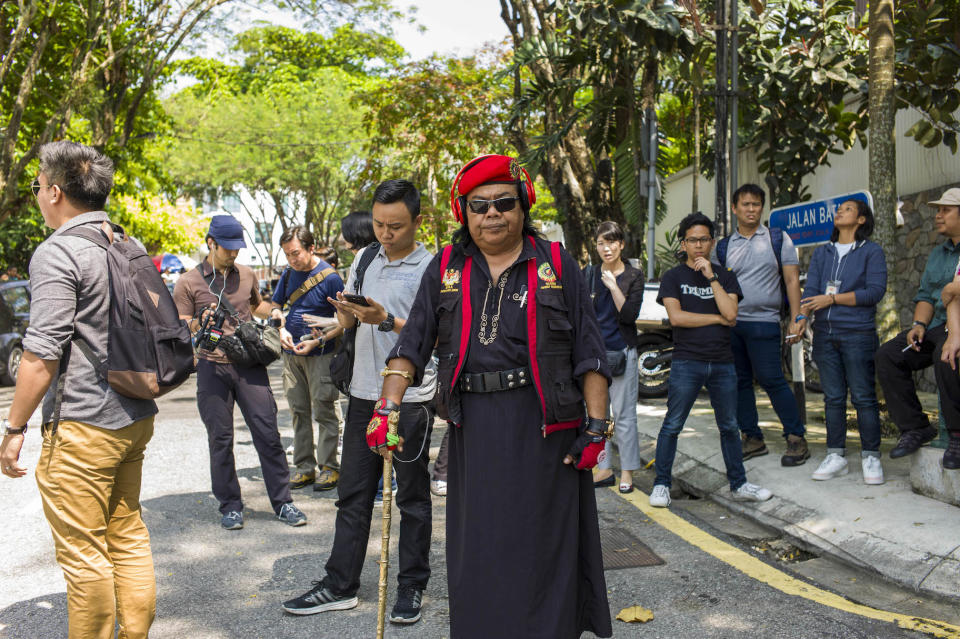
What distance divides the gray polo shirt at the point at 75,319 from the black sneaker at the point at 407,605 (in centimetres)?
151

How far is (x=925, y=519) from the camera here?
190 inches

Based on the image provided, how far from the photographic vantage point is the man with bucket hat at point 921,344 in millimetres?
5477

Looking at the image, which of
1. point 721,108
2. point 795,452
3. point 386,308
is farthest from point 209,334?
point 721,108

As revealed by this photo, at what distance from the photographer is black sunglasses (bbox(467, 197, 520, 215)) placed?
329 cm

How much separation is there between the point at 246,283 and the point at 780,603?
3889mm

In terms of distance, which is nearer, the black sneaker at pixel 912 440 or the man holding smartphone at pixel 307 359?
the black sneaker at pixel 912 440

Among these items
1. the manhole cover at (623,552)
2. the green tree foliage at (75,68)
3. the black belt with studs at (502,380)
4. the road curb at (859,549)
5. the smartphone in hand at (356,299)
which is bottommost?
the manhole cover at (623,552)

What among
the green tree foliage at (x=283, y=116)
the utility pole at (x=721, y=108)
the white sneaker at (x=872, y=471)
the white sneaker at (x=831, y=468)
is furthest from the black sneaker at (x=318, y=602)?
the green tree foliage at (x=283, y=116)

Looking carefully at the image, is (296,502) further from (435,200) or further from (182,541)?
(435,200)

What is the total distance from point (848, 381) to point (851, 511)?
1.15m

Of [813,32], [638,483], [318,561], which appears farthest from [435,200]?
[318,561]

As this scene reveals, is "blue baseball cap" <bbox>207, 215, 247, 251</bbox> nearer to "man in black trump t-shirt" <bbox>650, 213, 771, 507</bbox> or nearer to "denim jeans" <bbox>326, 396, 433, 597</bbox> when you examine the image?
"denim jeans" <bbox>326, 396, 433, 597</bbox>

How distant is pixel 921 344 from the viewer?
551 cm

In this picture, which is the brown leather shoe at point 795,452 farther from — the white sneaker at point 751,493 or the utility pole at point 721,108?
the utility pole at point 721,108
